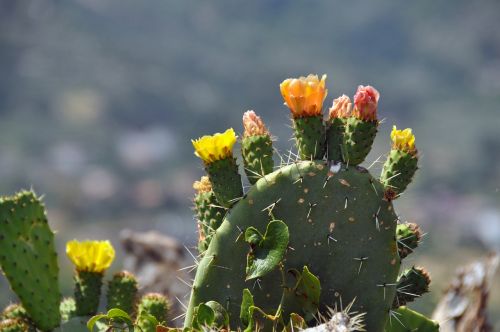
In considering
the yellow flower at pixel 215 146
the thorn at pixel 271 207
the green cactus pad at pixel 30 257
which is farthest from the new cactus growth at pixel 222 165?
the green cactus pad at pixel 30 257

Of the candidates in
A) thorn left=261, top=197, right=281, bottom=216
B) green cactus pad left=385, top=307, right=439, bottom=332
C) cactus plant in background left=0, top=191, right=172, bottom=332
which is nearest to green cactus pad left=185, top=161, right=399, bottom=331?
thorn left=261, top=197, right=281, bottom=216

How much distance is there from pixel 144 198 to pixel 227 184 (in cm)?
9809

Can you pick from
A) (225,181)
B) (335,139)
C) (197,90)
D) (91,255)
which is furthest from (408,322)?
(197,90)

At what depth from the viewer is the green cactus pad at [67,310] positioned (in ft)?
10.3

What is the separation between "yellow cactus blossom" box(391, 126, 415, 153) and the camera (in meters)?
2.45

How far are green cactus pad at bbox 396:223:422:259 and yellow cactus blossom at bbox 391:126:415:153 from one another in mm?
237

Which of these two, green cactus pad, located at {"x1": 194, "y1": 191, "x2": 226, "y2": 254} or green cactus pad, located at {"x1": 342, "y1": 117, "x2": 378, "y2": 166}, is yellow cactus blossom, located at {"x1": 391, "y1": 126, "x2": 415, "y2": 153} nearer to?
green cactus pad, located at {"x1": 342, "y1": 117, "x2": 378, "y2": 166}

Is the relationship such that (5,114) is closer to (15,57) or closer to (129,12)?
(15,57)

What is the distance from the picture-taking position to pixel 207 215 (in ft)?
8.23

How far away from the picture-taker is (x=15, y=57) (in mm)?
123750

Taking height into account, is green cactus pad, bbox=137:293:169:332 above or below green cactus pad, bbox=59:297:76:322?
below

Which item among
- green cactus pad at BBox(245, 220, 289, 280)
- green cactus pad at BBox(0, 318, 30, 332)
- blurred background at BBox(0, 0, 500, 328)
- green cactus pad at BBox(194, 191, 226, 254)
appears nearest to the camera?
green cactus pad at BBox(245, 220, 289, 280)

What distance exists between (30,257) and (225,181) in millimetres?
958

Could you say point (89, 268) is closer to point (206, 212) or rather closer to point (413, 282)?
point (206, 212)
